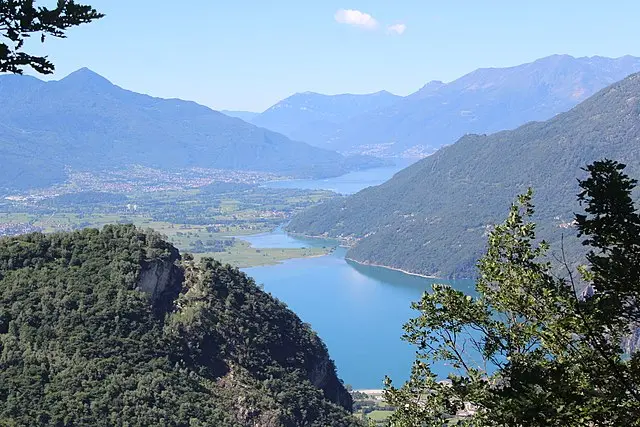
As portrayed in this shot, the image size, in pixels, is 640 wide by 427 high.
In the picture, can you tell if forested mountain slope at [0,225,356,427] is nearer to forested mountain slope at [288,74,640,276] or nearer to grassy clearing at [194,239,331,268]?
grassy clearing at [194,239,331,268]

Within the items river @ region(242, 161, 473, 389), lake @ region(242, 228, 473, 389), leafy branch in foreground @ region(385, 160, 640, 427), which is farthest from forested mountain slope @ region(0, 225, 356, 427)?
lake @ region(242, 228, 473, 389)

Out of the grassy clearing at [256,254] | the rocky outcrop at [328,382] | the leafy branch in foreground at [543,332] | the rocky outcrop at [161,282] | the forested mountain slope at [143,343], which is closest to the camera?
the leafy branch in foreground at [543,332]

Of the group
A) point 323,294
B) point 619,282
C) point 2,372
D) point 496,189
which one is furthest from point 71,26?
point 496,189

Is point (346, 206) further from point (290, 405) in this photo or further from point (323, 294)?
point (290, 405)

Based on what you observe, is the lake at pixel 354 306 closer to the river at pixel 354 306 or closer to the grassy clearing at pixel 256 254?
the river at pixel 354 306

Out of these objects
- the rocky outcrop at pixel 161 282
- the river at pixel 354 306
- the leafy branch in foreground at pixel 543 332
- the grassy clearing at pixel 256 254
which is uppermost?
the leafy branch in foreground at pixel 543 332

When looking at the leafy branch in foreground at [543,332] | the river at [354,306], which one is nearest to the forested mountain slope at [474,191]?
the river at [354,306]

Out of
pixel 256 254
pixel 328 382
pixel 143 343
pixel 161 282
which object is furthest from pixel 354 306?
pixel 143 343
